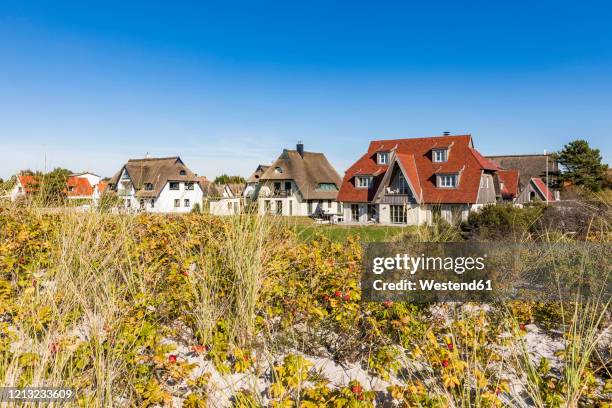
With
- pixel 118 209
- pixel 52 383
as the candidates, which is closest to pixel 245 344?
pixel 52 383


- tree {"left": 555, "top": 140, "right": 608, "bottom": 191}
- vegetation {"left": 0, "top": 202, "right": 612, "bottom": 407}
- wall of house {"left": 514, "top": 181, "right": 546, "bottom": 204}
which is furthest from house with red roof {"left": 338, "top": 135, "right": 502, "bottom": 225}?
vegetation {"left": 0, "top": 202, "right": 612, "bottom": 407}

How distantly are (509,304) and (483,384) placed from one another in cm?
181

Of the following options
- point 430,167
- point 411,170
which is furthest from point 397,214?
point 430,167

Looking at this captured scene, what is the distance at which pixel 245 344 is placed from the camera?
128 inches

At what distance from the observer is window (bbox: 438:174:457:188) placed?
86.2 feet

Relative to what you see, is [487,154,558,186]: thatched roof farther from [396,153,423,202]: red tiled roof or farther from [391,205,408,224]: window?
[391,205,408,224]: window

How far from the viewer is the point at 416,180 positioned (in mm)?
27266

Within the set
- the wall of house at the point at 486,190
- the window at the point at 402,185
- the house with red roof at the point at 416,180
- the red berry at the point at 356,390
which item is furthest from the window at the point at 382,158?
the red berry at the point at 356,390

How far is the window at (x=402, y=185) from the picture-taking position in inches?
1064

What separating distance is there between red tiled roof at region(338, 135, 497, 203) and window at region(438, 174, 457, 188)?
27cm

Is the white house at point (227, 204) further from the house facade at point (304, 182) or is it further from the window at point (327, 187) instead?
the window at point (327, 187)

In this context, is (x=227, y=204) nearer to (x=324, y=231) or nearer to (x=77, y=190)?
(x=324, y=231)
